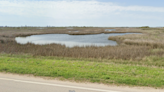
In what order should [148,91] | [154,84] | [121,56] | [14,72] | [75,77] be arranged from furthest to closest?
[121,56], [14,72], [75,77], [154,84], [148,91]

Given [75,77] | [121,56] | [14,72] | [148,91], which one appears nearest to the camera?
[148,91]

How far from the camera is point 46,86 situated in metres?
5.76

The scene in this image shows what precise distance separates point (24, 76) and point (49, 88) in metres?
2.26

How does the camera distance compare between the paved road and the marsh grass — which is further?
the marsh grass

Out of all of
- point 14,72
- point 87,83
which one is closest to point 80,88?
point 87,83

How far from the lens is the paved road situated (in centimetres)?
539

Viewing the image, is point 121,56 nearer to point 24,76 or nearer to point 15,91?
point 24,76

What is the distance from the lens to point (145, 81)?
6.16 metres

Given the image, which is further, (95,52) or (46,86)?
(95,52)

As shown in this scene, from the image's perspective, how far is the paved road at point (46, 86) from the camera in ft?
17.7

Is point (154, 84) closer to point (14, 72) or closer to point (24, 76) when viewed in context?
point (24, 76)

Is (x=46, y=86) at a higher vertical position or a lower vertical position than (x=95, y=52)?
lower

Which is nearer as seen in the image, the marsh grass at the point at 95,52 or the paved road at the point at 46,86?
the paved road at the point at 46,86

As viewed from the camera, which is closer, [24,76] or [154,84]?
[154,84]
